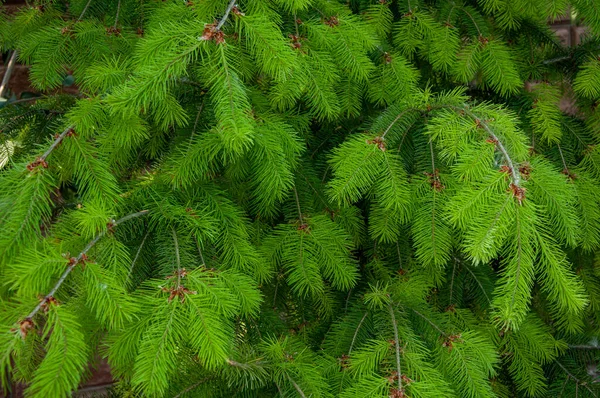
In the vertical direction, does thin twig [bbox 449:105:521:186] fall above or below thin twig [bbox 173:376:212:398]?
above

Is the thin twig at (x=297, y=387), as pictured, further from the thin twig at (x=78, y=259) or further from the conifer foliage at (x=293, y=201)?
the thin twig at (x=78, y=259)

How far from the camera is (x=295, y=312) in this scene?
1619 millimetres

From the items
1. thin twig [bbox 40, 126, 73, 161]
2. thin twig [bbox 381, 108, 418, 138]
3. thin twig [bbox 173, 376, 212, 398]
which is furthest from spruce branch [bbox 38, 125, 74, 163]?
thin twig [bbox 381, 108, 418, 138]

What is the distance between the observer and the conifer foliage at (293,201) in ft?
3.37

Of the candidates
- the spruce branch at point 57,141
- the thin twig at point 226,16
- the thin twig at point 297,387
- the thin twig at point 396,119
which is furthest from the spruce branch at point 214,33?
the thin twig at point 297,387

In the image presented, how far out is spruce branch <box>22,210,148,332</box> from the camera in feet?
3.04

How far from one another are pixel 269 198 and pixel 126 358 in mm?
402

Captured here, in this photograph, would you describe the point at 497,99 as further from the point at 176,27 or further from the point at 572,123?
the point at 176,27

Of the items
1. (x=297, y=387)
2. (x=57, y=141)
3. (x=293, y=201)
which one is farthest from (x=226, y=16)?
(x=297, y=387)

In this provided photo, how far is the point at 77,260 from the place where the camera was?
1.00 meters

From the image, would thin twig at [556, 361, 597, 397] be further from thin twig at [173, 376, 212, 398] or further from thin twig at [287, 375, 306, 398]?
thin twig at [173, 376, 212, 398]

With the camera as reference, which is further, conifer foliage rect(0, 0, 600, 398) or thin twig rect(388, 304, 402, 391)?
thin twig rect(388, 304, 402, 391)

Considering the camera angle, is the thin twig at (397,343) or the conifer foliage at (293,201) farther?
the thin twig at (397,343)

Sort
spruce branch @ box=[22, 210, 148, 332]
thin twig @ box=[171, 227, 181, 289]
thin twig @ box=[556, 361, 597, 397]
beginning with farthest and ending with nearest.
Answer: thin twig @ box=[556, 361, 597, 397] → thin twig @ box=[171, 227, 181, 289] → spruce branch @ box=[22, 210, 148, 332]
